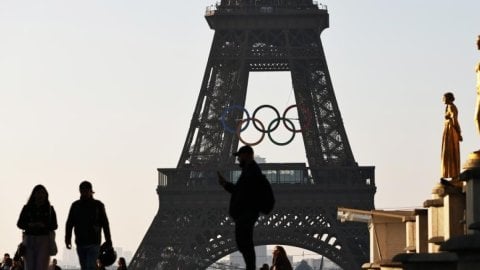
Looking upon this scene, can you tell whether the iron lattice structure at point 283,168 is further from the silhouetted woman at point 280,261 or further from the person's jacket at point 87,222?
the person's jacket at point 87,222

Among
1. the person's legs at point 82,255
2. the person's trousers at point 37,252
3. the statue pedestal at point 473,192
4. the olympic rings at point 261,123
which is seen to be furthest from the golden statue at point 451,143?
the olympic rings at point 261,123

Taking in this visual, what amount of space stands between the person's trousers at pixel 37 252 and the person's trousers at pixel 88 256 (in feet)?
1.58

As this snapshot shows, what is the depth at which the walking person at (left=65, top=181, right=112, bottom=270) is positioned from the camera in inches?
963

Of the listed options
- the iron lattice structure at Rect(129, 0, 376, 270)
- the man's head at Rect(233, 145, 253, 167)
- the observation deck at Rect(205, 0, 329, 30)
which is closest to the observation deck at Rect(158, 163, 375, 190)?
the iron lattice structure at Rect(129, 0, 376, 270)

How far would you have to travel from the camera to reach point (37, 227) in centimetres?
2455

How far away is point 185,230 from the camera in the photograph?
92375 mm

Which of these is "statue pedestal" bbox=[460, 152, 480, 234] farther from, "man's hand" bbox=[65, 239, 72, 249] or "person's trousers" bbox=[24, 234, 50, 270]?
"person's trousers" bbox=[24, 234, 50, 270]

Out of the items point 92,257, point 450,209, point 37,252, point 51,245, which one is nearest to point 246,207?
point 92,257

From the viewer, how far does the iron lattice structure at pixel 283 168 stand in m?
92.6

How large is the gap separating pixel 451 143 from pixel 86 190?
10.1m

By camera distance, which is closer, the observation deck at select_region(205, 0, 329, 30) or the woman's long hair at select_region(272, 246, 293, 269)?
the woman's long hair at select_region(272, 246, 293, 269)

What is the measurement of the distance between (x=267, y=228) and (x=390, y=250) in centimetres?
4414

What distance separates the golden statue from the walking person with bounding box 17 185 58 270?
10.1m

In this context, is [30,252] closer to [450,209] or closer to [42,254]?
[42,254]
